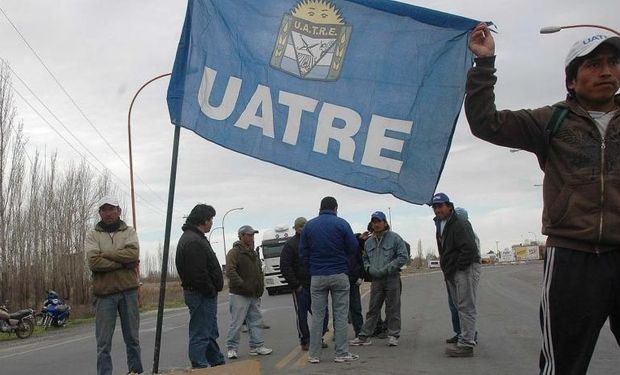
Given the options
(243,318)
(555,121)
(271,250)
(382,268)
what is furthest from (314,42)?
(271,250)

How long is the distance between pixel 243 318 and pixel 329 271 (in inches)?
72.8

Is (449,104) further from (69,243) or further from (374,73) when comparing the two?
(69,243)

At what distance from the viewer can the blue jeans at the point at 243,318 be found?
10.1m

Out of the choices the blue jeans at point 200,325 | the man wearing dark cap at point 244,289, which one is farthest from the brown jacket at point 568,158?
the man wearing dark cap at point 244,289

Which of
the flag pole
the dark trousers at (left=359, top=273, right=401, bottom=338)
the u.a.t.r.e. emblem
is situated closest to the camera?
the u.a.t.r.e. emblem

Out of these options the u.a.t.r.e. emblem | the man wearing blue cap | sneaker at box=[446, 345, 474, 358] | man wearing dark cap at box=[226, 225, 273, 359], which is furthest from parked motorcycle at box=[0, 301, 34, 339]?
the u.a.t.r.e. emblem

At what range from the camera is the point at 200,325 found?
27.1ft

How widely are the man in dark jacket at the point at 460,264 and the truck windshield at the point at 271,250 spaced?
21.9 m

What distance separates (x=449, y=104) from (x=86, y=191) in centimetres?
4487

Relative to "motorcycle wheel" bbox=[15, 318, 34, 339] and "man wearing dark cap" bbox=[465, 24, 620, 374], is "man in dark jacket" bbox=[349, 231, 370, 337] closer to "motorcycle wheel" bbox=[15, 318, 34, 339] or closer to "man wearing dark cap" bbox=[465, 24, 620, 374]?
"man wearing dark cap" bbox=[465, 24, 620, 374]

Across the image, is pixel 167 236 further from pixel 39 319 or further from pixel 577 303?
pixel 39 319

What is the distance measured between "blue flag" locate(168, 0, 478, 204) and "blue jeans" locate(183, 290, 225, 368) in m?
3.19

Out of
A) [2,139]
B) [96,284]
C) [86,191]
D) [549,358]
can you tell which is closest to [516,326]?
[96,284]

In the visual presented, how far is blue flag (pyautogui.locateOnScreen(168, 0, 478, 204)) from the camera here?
5.09m
